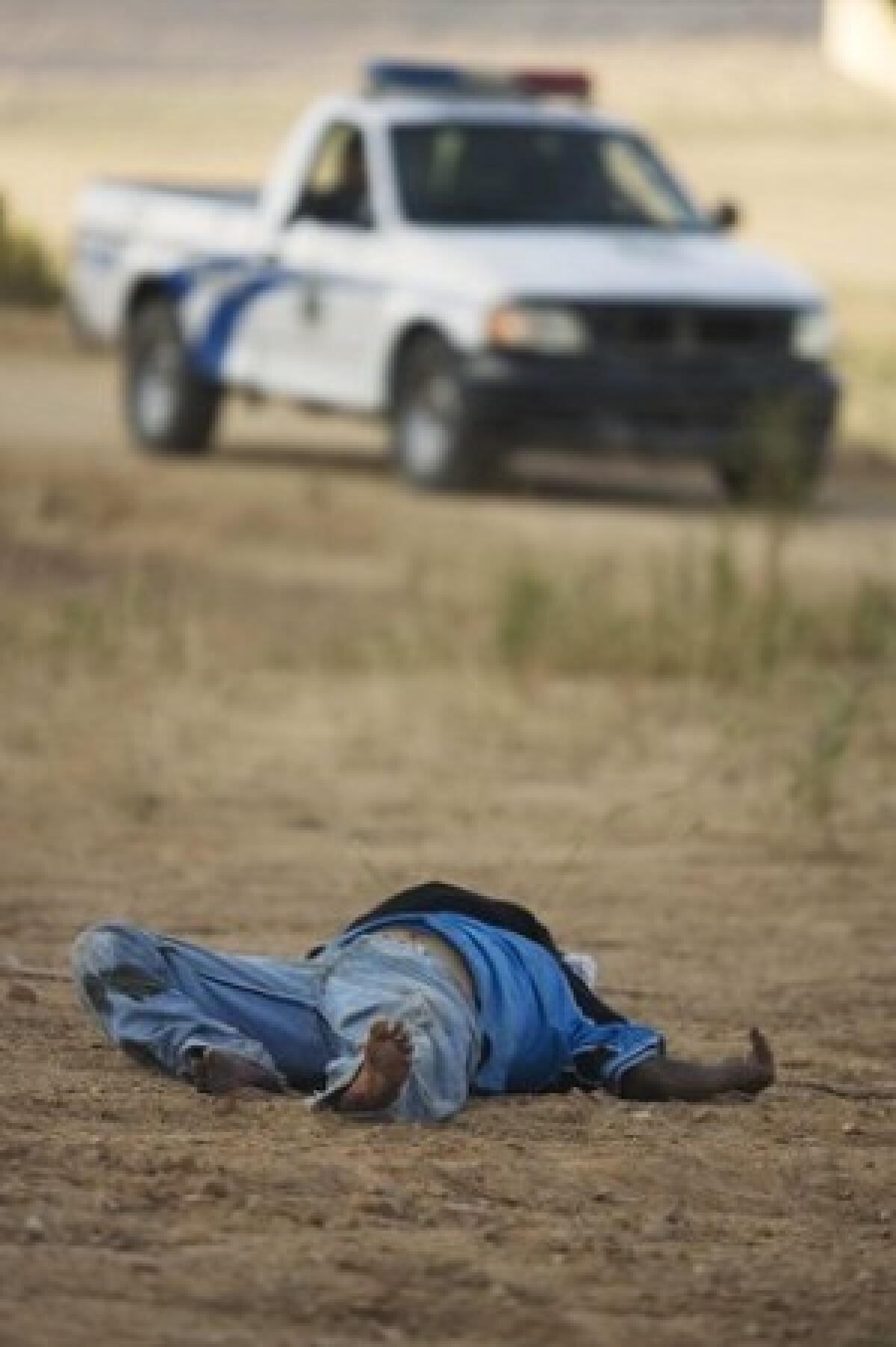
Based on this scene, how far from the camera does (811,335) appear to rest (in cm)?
1914

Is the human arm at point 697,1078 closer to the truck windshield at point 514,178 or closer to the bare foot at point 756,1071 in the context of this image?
the bare foot at point 756,1071

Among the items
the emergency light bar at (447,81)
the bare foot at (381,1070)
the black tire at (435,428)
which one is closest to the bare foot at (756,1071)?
the bare foot at (381,1070)

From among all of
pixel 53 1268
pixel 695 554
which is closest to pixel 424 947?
pixel 53 1268

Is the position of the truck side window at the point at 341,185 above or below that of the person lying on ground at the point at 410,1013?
below

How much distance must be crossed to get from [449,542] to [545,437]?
1.35 meters

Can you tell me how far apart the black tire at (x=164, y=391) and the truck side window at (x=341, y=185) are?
3.14 ft

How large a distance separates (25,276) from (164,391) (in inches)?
396

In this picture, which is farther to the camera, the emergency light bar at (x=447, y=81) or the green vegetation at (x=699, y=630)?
the emergency light bar at (x=447, y=81)

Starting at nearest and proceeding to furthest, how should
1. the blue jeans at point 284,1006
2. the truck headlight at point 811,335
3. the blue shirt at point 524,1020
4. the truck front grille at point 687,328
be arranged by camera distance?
the blue jeans at point 284,1006, the blue shirt at point 524,1020, the truck front grille at point 687,328, the truck headlight at point 811,335

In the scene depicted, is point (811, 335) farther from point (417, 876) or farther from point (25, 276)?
point (25, 276)

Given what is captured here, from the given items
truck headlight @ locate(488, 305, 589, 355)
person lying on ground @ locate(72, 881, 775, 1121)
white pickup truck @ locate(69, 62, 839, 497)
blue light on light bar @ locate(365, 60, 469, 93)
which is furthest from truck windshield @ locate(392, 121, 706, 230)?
person lying on ground @ locate(72, 881, 775, 1121)

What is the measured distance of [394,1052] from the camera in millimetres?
6570

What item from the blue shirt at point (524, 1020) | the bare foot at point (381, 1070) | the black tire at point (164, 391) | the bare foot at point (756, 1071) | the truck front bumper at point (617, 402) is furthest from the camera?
the black tire at point (164, 391)

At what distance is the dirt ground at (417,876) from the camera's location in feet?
19.2
